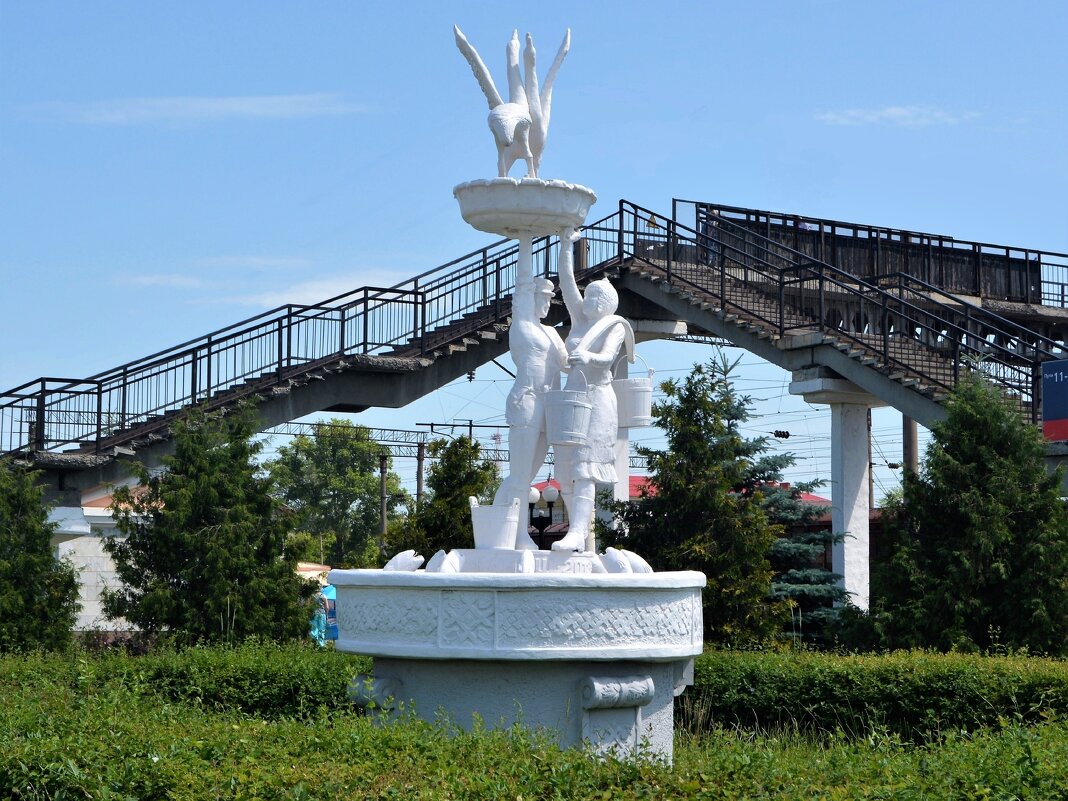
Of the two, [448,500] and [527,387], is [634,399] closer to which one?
[527,387]

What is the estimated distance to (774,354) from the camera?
826 inches

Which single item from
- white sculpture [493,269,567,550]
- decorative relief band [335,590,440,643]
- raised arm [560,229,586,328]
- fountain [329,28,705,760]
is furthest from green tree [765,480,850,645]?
decorative relief band [335,590,440,643]

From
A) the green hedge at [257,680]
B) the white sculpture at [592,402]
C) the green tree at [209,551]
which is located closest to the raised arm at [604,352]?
the white sculpture at [592,402]

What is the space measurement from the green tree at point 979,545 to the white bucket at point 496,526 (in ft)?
15.9

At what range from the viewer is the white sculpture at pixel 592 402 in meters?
11.1

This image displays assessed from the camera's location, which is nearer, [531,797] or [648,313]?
[531,797]

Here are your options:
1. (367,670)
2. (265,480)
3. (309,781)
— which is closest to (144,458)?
(265,480)

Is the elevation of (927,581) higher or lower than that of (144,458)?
lower

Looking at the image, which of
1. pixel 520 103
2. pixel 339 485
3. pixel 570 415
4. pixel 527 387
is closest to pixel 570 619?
pixel 570 415

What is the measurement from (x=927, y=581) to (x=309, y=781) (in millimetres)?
9282

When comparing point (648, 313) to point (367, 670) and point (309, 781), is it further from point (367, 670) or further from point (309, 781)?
point (309, 781)

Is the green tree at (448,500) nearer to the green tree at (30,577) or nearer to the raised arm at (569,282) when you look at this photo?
the green tree at (30,577)

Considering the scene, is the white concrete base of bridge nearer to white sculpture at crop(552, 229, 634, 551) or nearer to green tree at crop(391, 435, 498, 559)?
green tree at crop(391, 435, 498, 559)

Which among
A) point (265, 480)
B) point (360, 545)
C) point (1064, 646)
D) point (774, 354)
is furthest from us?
point (360, 545)
